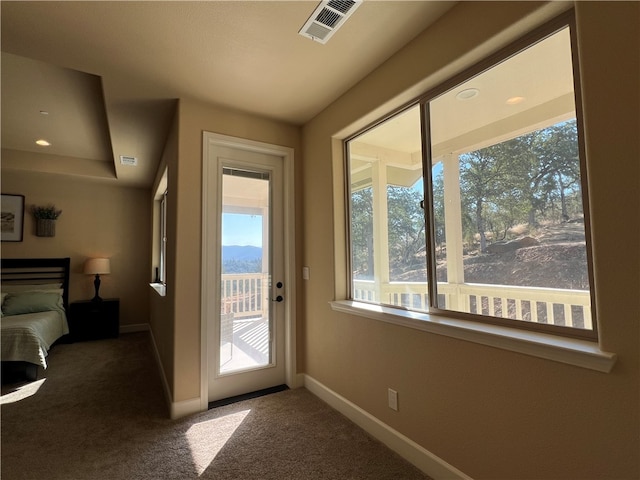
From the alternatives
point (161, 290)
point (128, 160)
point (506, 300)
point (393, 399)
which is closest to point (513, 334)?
point (506, 300)

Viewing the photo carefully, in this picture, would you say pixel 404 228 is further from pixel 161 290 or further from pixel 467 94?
pixel 161 290

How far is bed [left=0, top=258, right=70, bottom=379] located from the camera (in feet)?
9.94

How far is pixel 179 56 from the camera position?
2.01 m

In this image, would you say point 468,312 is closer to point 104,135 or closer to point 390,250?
point 390,250

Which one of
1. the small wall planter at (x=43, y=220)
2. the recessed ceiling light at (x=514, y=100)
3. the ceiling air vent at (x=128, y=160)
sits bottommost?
the small wall planter at (x=43, y=220)

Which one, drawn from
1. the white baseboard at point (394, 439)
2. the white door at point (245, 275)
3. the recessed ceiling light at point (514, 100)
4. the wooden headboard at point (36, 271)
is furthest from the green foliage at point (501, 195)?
the wooden headboard at point (36, 271)

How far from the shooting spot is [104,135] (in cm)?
378

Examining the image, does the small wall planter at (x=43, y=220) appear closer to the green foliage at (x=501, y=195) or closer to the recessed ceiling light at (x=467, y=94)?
the green foliage at (x=501, y=195)

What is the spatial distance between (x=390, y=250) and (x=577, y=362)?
4.28 feet

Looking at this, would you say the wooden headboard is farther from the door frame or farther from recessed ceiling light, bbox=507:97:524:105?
recessed ceiling light, bbox=507:97:524:105

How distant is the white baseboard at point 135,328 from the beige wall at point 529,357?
4327mm

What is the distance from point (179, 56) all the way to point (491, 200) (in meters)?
2.11

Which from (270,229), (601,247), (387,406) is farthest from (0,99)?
(601,247)

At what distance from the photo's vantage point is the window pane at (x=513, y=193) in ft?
4.66
